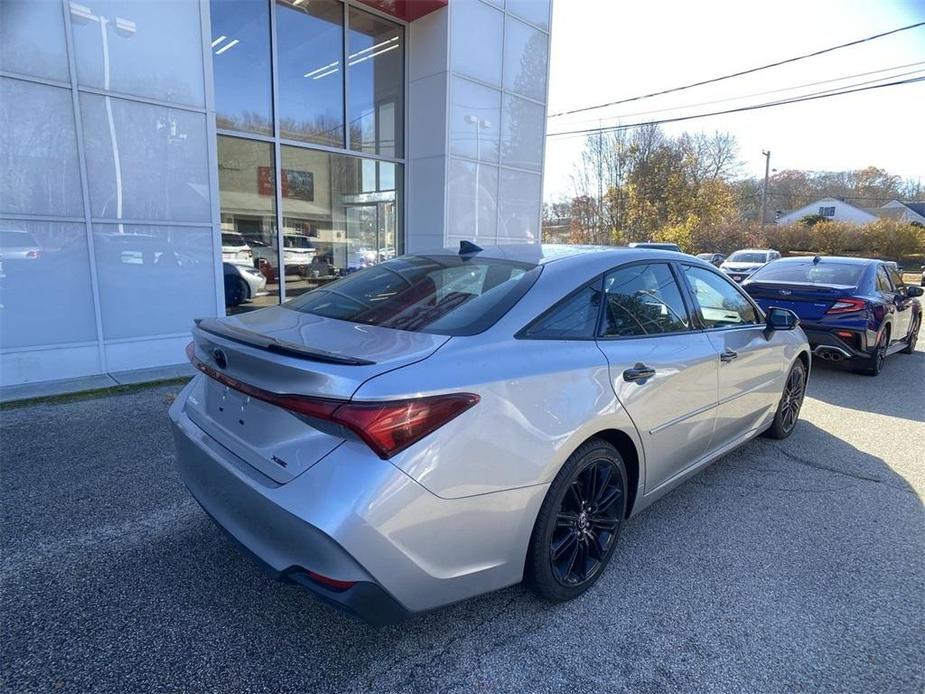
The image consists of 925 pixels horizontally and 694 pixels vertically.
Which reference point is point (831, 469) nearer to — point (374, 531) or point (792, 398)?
point (792, 398)

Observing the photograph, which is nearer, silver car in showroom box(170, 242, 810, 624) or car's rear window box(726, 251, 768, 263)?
silver car in showroom box(170, 242, 810, 624)

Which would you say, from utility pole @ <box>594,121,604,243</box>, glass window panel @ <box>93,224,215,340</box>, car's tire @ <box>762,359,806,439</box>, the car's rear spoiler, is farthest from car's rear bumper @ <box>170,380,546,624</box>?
utility pole @ <box>594,121,604,243</box>

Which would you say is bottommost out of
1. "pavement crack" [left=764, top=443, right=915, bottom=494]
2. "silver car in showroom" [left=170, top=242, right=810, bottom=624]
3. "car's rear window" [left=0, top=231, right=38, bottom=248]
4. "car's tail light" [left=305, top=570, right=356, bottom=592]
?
"pavement crack" [left=764, top=443, right=915, bottom=494]

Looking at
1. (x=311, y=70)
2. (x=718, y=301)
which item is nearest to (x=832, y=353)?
(x=718, y=301)

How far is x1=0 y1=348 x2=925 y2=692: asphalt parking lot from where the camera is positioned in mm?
2076

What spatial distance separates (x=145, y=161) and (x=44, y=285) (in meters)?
1.75

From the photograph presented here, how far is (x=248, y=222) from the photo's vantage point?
834 centimetres

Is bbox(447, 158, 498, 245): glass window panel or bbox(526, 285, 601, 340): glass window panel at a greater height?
bbox(447, 158, 498, 245): glass window panel

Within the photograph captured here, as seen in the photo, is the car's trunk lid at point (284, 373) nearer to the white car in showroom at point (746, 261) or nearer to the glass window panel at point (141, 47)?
the glass window panel at point (141, 47)

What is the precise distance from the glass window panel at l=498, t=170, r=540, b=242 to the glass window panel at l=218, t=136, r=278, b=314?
4035mm

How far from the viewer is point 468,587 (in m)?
2.04

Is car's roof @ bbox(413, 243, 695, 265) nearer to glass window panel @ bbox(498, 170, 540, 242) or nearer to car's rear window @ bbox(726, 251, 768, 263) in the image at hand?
glass window panel @ bbox(498, 170, 540, 242)

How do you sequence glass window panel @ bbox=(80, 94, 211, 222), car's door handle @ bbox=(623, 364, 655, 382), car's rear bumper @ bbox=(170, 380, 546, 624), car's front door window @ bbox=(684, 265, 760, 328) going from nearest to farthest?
car's rear bumper @ bbox=(170, 380, 546, 624) → car's door handle @ bbox=(623, 364, 655, 382) → car's front door window @ bbox=(684, 265, 760, 328) → glass window panel @ bbox=(80, 94, 211, 222)

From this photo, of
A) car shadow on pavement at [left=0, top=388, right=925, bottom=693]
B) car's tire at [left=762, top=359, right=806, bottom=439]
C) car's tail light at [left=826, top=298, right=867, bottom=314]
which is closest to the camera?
car shadow on pavement at [left=0, top=388, right=925, bottom=693]
